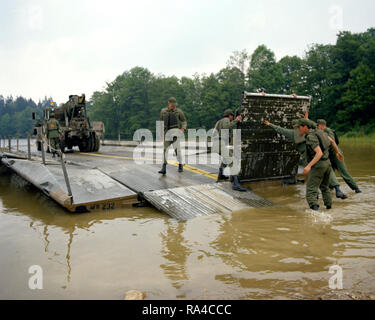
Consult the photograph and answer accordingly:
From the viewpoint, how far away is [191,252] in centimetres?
458

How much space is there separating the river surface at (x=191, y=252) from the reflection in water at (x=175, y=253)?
14mm

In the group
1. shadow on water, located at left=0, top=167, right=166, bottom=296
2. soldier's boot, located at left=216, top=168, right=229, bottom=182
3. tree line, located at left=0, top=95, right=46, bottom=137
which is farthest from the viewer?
tree line, located at left=0, top=95, right=46, bottom=137

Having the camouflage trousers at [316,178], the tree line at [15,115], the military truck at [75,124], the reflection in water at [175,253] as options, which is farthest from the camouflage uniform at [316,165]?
the tree line at [15,115]

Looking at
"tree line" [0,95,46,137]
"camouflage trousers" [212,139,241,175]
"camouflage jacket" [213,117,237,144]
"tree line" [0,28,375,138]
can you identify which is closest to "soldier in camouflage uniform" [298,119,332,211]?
"camouflage jacket" [213,117,237,144]

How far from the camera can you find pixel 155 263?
167 inches

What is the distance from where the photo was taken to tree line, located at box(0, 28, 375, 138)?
148 feet

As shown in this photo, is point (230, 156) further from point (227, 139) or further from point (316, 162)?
point (316, 162)

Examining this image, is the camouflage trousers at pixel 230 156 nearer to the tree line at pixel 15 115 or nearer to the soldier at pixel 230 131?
the soldier at pixel 230 131

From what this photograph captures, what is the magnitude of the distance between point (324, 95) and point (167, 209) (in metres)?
54.3

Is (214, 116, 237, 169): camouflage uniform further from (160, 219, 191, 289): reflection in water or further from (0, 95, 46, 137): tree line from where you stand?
(0, 95, 46, 137): tree line

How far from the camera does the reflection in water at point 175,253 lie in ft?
12.6

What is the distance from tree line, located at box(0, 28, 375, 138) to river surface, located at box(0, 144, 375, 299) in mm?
25205
